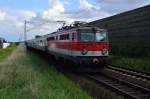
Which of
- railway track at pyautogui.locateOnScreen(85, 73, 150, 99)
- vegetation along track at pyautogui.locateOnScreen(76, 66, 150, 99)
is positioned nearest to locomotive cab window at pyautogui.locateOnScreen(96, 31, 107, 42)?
vegetation along track at pyautogui.locateOnScreen(76, 66, 150, 99)

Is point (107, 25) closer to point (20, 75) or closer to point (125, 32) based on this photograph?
point (125, 32)

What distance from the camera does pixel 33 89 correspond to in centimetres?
1233

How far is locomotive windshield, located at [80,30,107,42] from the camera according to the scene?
21.4 meters

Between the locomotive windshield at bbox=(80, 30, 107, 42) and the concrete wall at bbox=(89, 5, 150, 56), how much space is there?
5.10m

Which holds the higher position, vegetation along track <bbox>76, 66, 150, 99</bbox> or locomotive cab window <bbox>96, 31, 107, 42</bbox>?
locomotive cab window <bbox>96, 31, 107, 42</bbox>

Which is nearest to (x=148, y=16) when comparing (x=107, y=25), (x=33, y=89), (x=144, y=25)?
(x=144, y=25)

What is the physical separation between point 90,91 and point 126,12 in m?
16.1

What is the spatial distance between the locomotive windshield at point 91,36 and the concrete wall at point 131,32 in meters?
5.10

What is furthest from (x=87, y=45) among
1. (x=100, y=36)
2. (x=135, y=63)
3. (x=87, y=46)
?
(x=135, y=63)

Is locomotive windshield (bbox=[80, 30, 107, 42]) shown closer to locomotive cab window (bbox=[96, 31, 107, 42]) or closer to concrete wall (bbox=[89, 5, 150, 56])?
locomotive cab window (bbox=[96, 31, 107, 42])

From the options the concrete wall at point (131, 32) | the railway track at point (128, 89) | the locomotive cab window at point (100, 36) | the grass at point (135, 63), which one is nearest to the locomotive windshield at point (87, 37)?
the locomotive cab window at point (100, 36)

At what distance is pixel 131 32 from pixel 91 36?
824 cm

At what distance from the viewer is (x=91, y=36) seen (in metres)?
21.7

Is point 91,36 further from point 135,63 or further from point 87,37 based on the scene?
point 135,63
